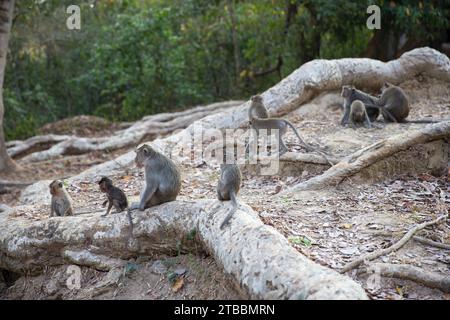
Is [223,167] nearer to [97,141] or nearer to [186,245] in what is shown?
[186,245]

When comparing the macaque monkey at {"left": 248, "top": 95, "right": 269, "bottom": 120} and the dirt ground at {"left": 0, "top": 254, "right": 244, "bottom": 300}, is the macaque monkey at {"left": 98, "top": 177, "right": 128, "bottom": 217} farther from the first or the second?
the macaque monkey at {"left": 248, "top": 95, "right": 269, "bottom": 120}

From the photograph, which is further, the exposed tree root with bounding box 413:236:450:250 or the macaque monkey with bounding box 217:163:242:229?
the macaque monkey with bounding box 217:163:242:229

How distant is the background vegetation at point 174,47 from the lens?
15070 millimetres

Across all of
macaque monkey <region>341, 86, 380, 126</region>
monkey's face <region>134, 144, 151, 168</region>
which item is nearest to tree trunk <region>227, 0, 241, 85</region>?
macaque monkey <region>341, 86, 380, 126</region>

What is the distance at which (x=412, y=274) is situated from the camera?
198 inches

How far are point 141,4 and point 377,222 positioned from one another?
16.3 m

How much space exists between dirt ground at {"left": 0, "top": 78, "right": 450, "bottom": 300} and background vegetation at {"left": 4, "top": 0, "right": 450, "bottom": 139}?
584 centimetres

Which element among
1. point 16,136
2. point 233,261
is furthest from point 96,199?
point 16,136

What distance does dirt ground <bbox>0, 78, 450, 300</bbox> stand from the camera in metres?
5.49

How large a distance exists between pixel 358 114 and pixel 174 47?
384 inches

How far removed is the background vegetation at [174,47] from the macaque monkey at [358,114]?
4.98m

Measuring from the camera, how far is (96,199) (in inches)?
367

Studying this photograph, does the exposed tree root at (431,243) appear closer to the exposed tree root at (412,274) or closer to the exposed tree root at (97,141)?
the exposed tree root at (412,274)

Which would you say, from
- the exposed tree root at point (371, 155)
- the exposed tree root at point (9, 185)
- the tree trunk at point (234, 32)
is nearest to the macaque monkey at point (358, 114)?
the exposed tree root at point (371, 155)
